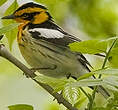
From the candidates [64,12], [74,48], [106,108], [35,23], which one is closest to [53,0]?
[74,48]

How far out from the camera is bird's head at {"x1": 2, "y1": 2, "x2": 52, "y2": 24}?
2846 mm

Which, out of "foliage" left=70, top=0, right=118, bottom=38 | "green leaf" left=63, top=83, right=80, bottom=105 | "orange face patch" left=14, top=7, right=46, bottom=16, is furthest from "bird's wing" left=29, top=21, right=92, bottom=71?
"green leaf" left=63, top=83, right=80, bottom=105

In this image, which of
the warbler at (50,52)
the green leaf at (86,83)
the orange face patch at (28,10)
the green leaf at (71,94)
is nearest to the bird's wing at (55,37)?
the warbler at (50,52)

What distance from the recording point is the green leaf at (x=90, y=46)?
1328 mm

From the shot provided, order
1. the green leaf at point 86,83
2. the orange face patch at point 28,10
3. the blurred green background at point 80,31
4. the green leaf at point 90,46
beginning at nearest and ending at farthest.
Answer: the green leaf at point 86,83, the green leaf at point 90,46, the orange face patch at point 28,10, the blurred green background at point 80,31

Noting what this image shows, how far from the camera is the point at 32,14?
302 centimetres

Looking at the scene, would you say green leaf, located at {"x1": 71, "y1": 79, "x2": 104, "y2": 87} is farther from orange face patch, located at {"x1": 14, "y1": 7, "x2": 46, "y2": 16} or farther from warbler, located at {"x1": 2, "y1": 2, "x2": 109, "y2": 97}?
orange face patch, located at {"x1": 14, "y1": 7, "x2": 46, "y2": 16}

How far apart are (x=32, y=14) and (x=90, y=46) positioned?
172 centimetres

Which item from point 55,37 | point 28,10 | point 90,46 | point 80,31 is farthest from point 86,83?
point 80,31

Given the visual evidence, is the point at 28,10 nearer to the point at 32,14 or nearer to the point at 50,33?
the point at 32,14

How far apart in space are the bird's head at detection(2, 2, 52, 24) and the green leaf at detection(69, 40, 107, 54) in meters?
1.47

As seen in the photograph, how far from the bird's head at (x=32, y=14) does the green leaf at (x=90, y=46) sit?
1466mm

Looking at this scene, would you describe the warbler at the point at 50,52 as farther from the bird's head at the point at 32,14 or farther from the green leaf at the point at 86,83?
the green leaf at the point at 86,83

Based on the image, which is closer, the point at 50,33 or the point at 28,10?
the point at 50,33
